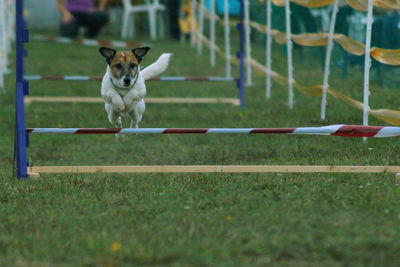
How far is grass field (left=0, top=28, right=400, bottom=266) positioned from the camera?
4066mm

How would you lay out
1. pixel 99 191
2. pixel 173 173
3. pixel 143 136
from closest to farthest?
pixel 99 191, pixel 173 173, pixel 143 136

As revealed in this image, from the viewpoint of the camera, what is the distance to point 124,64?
6.28 meters

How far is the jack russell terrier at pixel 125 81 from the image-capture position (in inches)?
248

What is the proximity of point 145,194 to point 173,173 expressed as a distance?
40.4 inches

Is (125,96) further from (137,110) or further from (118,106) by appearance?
(137,110)

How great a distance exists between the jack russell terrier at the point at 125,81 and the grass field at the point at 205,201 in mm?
582

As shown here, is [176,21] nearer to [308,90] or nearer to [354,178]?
[308,90]

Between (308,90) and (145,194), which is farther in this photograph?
(308,90)

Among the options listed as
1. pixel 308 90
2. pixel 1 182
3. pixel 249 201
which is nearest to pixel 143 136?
pixel 308 90

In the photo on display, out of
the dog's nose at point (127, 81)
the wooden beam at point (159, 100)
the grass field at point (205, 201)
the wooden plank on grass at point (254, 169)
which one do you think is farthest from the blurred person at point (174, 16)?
the wooden plank on grass at point (254, 169)

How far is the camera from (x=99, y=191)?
224 inches

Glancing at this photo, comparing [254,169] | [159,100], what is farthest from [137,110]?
[159,100]

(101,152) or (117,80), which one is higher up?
(117,80)

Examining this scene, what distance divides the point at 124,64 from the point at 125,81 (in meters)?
0.13
